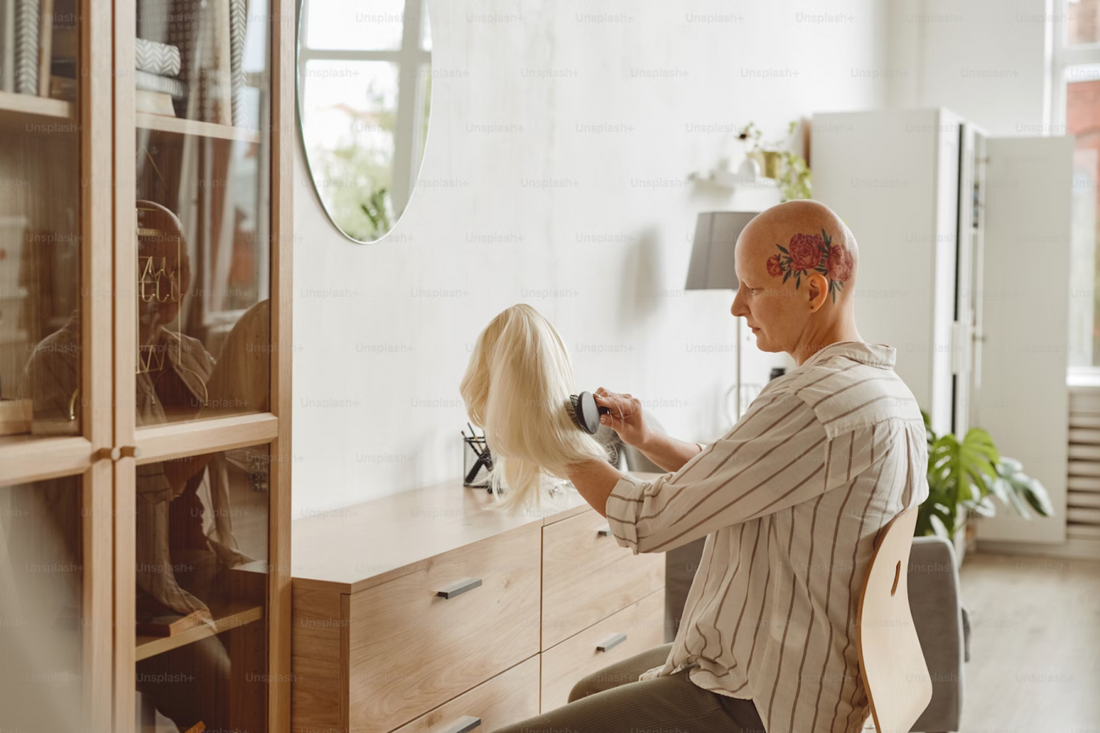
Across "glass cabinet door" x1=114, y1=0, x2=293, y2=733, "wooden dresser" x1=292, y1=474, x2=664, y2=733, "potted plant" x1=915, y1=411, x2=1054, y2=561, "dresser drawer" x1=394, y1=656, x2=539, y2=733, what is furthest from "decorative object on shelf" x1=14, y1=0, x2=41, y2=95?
"potted plant" x1=915, y1=411, x2=1054, y2=561

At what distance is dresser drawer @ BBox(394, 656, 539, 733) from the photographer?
1.99 m

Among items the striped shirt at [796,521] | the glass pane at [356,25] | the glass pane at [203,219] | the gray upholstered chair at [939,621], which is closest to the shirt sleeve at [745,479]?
the striped shirt at [796,521]

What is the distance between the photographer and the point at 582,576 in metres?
2.47

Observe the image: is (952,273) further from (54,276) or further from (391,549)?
(54,276)

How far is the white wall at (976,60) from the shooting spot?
6.04 metres

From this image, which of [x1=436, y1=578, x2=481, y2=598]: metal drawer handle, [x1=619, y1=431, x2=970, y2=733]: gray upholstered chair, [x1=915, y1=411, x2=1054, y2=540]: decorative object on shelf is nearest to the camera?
[x1=436, y1=578, x2=481, y2=598]: metal drawer handle

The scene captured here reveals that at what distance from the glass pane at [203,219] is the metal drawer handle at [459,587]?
Result: 514 mm

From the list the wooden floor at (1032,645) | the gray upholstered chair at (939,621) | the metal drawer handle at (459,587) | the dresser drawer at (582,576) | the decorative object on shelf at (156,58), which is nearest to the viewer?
the decorative object on shelf at (156,58)

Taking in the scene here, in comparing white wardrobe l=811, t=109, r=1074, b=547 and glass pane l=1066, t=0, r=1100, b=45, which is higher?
glass pane l=1066, t=0, r=1100, b=45

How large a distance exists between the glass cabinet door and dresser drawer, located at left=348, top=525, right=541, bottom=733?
0.52ft

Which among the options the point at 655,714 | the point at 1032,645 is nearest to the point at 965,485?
the point at 1032,645

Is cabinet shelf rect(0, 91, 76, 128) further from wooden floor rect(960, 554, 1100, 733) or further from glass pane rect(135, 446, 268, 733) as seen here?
wooden floor rect(960, 554, 1100, 733)

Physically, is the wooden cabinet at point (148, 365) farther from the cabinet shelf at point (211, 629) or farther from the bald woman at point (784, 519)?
the bald woman at point (784, 519)

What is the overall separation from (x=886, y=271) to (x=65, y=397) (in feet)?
15.0
